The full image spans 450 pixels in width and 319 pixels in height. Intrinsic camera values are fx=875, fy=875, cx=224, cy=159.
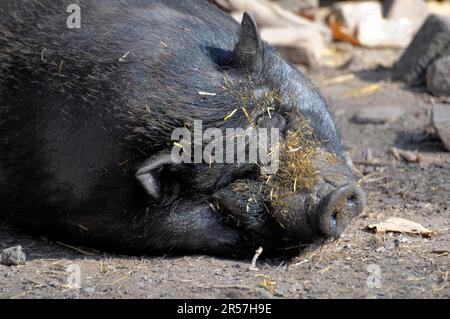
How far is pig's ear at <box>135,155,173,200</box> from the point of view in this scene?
4664 millimetres

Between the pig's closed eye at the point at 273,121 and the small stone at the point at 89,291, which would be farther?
the pig's closed eye at the point at 273,121

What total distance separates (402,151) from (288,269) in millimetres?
2528

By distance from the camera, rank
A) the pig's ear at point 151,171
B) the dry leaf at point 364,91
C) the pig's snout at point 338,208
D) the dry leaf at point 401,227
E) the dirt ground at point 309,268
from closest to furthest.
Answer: the dirt ground at point 309,268 < the pig's snout at point 338,208 < the pig's ear at point 151,171 < the dry leaf at point 401,227 < the dry leaf at point 364,91

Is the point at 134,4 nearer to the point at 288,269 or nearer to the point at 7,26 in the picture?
the point at 7,26

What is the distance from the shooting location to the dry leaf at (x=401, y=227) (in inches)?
207

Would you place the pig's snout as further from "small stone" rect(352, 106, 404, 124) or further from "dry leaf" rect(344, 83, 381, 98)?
"dry leaf" rect(344, 83, 381, 98)

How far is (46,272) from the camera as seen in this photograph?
16.0 feet

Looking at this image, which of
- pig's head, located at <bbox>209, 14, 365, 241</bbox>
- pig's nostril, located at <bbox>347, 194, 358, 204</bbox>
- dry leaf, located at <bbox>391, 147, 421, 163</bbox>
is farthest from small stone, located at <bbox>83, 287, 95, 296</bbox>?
dry leaf, located at <bbox>391, 147, 421, 163</bbox>

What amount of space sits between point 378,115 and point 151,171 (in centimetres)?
370

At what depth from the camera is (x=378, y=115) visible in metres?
7.89

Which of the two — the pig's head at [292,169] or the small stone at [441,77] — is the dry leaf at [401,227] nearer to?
the pig's head at [292,169]

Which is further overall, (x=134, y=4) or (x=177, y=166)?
(x=134, y=4)

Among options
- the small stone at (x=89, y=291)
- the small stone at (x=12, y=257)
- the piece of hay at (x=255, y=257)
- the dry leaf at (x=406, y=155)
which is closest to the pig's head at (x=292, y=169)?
the piece of hay at (x=255, y=257)
